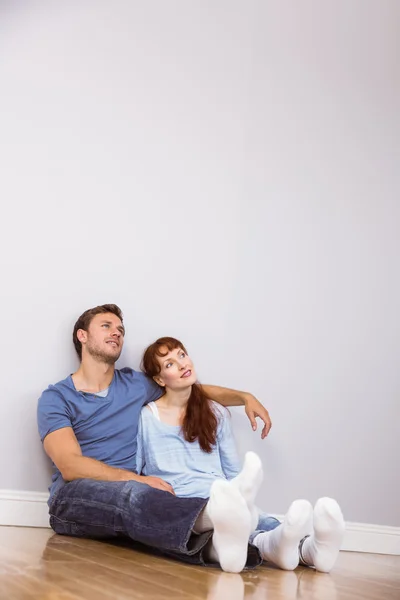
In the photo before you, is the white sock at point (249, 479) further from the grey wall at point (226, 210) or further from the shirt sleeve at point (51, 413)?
the grey wall at point (226, 210)

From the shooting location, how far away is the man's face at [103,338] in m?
3.08

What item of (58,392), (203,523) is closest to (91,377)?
(58,392)

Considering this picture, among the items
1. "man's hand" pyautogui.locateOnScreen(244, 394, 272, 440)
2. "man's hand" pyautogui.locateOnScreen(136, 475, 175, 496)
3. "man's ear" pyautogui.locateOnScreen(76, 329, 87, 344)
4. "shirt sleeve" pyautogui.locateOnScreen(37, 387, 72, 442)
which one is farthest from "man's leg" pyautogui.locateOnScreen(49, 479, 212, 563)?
"man's hand" pyautogui.locateOnScreen(244, 394, 272, 440)

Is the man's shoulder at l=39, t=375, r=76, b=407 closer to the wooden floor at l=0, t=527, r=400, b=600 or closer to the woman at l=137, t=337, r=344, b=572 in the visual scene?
the woman at l=137, t=337, r=344, b=572

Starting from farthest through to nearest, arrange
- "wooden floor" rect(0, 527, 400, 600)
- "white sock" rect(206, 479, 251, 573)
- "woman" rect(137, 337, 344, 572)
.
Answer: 1. "woman" rect(137, 337, 344, 572)
2. "white sock" rect(206, 479, 251, 573)
3. "wooden floor" rect(0, 527, 400, 600)

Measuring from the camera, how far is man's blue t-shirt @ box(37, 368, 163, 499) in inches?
117

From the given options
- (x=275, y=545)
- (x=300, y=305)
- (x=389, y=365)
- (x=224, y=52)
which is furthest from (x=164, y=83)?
(x=275, y=545)

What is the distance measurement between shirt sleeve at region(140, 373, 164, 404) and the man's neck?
0.50ft

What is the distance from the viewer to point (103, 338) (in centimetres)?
308

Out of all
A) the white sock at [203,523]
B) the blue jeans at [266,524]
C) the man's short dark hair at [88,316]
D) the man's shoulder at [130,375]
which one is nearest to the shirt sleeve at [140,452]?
the man's shoulder at [130,375]

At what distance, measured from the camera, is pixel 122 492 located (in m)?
2.47

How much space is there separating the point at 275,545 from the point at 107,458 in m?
0.88

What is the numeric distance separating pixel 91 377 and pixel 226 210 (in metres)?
0.92

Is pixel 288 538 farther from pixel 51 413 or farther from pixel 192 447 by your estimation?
pixel 51 413
